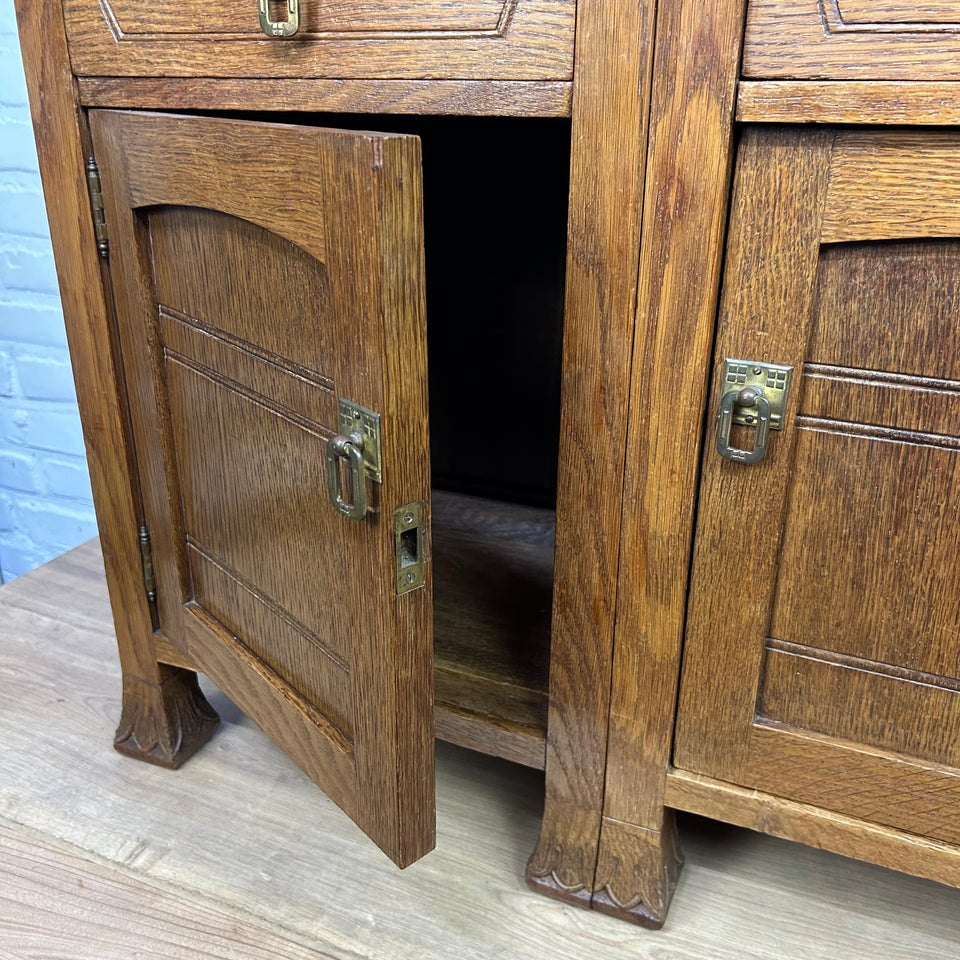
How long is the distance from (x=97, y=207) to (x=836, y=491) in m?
0.75

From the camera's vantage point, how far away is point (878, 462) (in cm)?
70

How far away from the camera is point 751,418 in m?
0.72

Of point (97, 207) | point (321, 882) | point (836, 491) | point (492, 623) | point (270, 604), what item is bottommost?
point (321, 882)

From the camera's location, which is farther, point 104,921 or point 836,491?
point 104,921

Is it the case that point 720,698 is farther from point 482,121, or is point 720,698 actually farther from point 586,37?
point 482,121

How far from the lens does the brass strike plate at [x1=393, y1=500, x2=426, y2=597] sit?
636 mm

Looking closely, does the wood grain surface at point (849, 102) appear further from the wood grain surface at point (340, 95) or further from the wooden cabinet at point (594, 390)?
the wood grain surface at point (340, 95)

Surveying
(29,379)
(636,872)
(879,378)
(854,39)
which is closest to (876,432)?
(879,378)

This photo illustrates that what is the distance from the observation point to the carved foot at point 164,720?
45.3 inches

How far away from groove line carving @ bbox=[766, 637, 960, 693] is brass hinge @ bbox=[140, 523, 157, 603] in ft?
2.26

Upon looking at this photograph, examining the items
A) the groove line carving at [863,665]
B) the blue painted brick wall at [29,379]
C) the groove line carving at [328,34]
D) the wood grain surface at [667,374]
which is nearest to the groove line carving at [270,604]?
the wood grain surface at [667,374]

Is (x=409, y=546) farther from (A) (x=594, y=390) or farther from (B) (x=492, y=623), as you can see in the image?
(B) (x=492, y=623)

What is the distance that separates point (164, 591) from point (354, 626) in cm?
44

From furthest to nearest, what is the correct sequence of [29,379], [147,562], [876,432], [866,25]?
1. [29,379]
2. [147,562]
3. [876,432]
4. [866,25]
